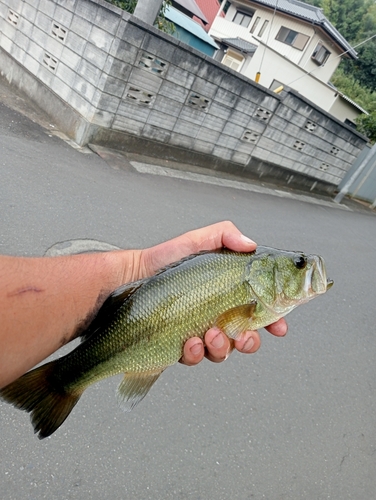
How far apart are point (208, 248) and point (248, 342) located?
0.69 meters

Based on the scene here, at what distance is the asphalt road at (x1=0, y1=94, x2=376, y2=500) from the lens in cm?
268

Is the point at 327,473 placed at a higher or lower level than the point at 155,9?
lower

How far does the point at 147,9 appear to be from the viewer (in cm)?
717

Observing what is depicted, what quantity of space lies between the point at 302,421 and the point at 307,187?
481 inches

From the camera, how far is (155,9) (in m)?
7.19

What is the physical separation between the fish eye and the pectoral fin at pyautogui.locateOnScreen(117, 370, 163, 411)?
0.99 metres

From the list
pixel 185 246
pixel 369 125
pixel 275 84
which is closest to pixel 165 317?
pixel 185 246

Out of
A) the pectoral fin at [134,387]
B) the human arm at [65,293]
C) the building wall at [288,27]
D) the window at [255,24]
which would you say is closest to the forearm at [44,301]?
the human arm at [65,293]

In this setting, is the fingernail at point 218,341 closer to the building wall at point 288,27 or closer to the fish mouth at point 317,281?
the fish mouth at point 317,281

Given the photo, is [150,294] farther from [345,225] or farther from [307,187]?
[307,187]

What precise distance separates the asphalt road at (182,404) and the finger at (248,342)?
4.28ft

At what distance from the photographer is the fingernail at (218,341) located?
207cm

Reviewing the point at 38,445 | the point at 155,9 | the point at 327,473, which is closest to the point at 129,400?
the point at 38,445

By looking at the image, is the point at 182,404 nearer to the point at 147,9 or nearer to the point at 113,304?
the point at 113,304
